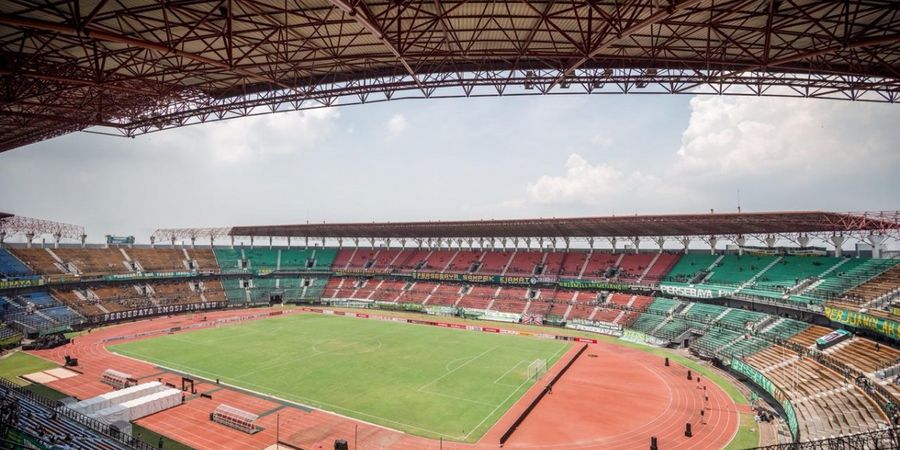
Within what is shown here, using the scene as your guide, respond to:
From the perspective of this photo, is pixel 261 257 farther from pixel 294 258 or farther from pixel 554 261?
pixel 554 261

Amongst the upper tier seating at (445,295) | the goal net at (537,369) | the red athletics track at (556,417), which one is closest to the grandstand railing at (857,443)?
the red athletics track at (556,417)

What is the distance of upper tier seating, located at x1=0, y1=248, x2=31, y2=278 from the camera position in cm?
5503

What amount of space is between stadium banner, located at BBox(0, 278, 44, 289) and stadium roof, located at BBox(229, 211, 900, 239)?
3136cm

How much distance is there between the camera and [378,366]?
3912 centimetres

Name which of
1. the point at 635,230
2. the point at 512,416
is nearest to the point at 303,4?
the point at 512,416

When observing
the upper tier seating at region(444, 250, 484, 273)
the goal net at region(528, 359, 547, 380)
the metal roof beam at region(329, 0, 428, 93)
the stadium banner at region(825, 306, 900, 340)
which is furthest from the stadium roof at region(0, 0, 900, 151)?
the upper tier seating at region(444, 250, 484, 273)

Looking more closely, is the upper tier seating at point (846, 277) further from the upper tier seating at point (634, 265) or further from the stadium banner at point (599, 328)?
the upper tier seating at point (634, 265)

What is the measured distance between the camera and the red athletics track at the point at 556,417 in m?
24.8

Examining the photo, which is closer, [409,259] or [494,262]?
[494,262]

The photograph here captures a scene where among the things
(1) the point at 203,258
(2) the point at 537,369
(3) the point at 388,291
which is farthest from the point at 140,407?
(1) the point at 203,258

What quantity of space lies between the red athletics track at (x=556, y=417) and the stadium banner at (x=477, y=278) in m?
30.1

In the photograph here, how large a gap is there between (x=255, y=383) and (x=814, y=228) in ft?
181

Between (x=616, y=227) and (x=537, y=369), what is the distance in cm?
2796

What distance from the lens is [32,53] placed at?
2111cm
